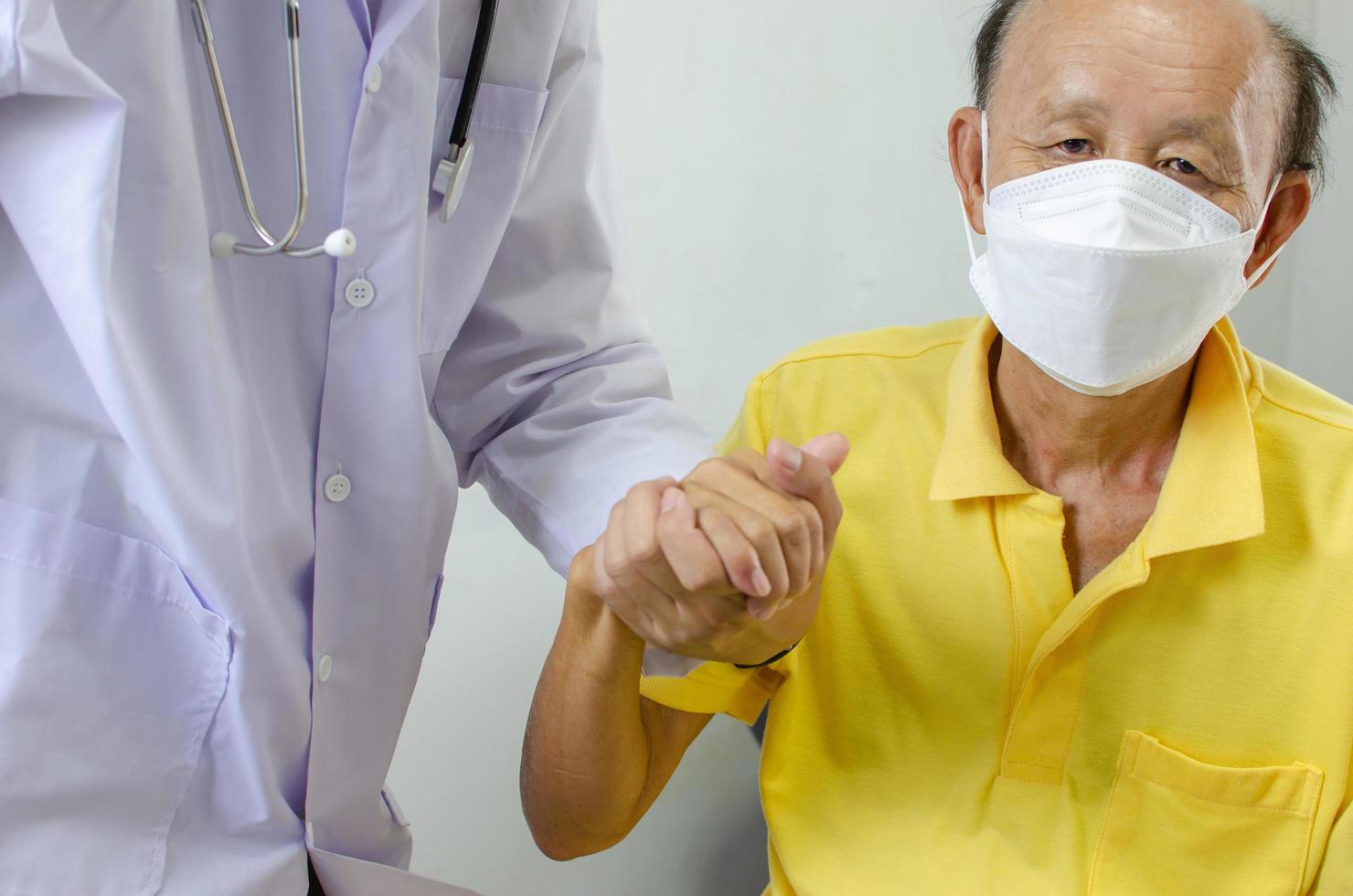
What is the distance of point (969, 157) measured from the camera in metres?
1.35

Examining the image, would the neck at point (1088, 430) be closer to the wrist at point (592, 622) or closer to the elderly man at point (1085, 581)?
the elderly man at point (1085, 581)

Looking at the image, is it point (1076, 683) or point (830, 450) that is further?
point (1076, 683)

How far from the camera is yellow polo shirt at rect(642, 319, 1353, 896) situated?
1201 mm

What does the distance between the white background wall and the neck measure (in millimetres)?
719

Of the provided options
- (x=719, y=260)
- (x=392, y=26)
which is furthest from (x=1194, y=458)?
(x=719, y=260)

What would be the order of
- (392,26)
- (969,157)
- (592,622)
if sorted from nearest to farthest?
1. (392,26)
2. (592,622)
3. (969,157)

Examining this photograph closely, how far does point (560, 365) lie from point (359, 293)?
0.25 meters

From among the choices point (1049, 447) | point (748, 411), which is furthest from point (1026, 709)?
point (748, 411)

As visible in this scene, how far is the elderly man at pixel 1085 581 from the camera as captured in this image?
116 centimetres

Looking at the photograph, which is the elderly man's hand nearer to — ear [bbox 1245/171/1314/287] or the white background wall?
ear [bbox 1245/171/1314/287]

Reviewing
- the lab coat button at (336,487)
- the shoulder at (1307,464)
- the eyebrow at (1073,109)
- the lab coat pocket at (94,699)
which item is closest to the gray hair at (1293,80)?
the eyebrow at (1073,109)

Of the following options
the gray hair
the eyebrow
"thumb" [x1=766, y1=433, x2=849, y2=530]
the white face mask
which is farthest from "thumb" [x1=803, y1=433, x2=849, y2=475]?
the gray hair

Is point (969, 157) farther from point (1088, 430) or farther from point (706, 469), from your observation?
point (706, 469)

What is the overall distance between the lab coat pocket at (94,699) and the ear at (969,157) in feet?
2.81
